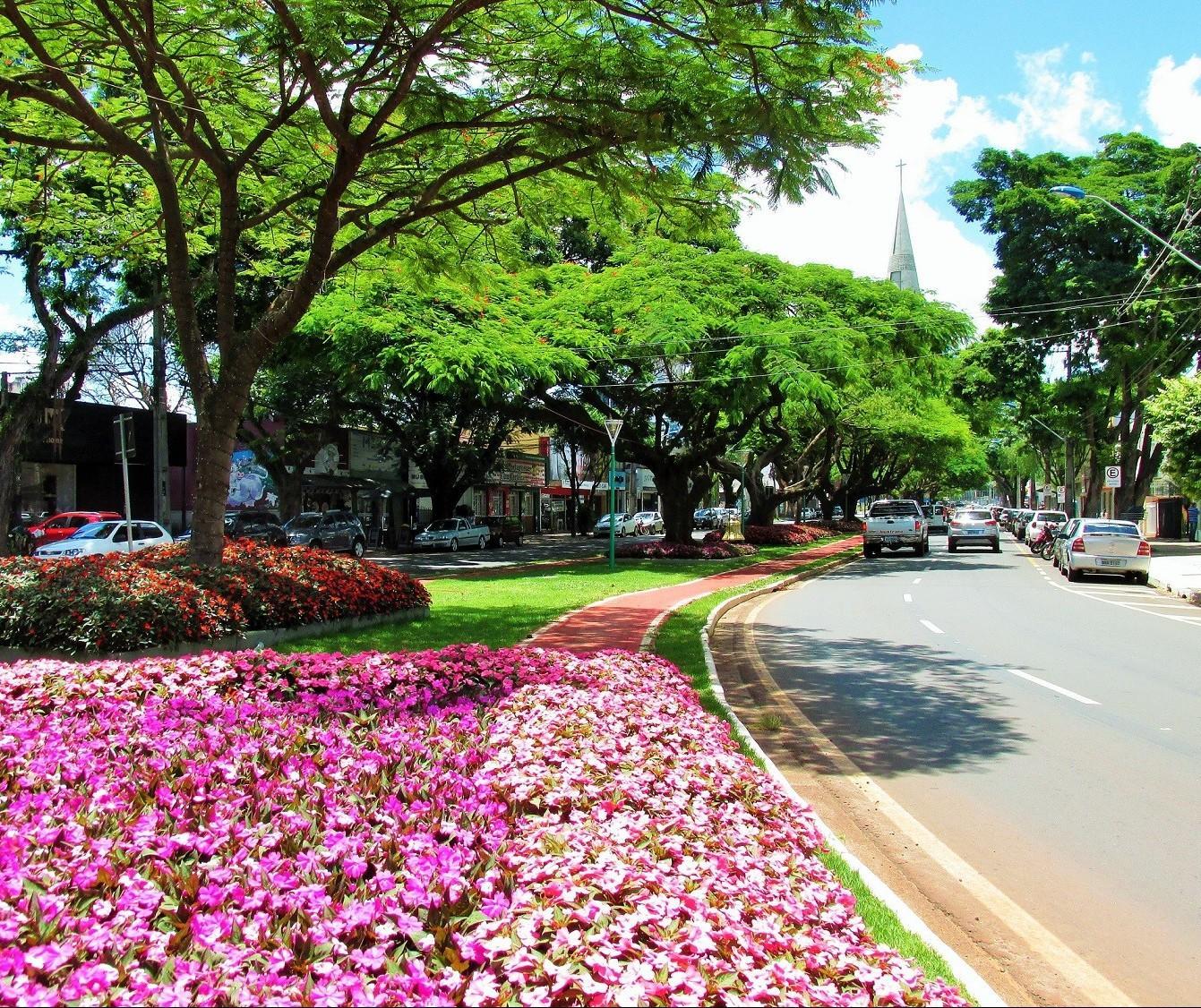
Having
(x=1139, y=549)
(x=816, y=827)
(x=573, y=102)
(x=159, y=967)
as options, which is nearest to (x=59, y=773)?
(x=159, y=967)

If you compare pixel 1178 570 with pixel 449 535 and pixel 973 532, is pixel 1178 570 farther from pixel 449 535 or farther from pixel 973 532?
pixel 449 535

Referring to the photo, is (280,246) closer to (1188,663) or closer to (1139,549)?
(1188,663)

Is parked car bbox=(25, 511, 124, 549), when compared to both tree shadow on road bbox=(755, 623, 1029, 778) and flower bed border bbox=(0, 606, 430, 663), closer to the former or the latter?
flower bed border bbox=(0, 606, 430, 663)

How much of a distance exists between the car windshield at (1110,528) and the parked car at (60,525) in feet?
86.9

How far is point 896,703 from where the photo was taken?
930 centimetres

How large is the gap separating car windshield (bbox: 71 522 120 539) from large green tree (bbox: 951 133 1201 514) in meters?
30.1

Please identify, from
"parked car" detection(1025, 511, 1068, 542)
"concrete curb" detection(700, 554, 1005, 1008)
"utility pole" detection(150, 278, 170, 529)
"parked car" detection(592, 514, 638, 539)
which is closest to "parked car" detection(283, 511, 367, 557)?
"utility pole" detection(150, 278, 170, 529)

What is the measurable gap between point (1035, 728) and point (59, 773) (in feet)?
23.6

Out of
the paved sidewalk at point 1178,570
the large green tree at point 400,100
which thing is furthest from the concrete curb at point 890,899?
the paved sidewalk at point 1178,570

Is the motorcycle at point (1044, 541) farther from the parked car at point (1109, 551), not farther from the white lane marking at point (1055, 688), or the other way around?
the white lane marking at point (1055, 688)

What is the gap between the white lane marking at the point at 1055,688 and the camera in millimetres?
9102

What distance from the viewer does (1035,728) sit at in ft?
26.4

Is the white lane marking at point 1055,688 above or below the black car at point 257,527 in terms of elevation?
below

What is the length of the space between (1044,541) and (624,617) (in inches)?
1109
